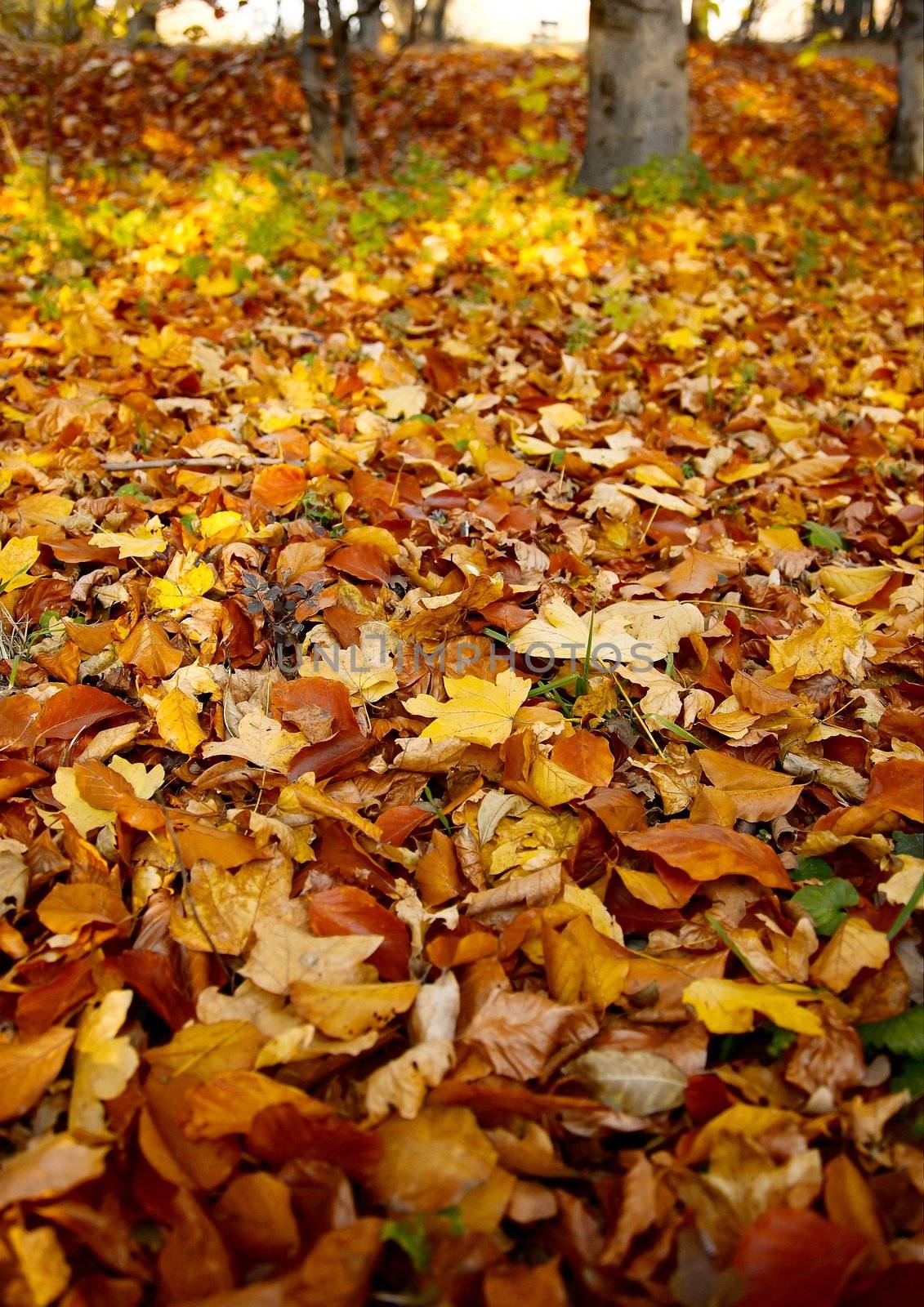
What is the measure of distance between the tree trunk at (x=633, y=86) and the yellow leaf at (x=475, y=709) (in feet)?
16.4

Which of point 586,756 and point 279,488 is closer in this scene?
point 586,756

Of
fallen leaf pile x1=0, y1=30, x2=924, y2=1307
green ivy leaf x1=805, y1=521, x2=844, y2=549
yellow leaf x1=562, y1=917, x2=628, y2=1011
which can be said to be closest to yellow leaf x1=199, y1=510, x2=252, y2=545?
fallen leaf pile x1=0, y1=30, x2=924, y2=1307

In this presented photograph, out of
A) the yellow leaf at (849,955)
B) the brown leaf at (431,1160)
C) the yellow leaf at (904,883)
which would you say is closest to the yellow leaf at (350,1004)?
the brown leaf at (431,1160)

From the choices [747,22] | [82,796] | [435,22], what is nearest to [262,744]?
[82,796]

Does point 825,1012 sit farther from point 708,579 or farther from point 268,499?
point 268,499

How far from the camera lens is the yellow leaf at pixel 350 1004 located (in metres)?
1.12

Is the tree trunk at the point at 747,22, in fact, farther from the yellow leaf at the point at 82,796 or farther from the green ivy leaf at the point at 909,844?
the yellow leaf at the point at 82,796

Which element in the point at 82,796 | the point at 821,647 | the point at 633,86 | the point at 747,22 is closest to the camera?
the point at 82,796

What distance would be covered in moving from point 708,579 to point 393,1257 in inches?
58.5

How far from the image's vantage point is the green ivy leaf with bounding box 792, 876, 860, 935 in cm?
127

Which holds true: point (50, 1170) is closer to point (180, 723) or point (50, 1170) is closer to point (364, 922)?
point (364, 922)

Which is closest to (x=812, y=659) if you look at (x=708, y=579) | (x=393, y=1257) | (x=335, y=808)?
(x=708, y=579)

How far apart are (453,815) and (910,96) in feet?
24.7

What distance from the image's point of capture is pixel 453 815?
1.50 meters
